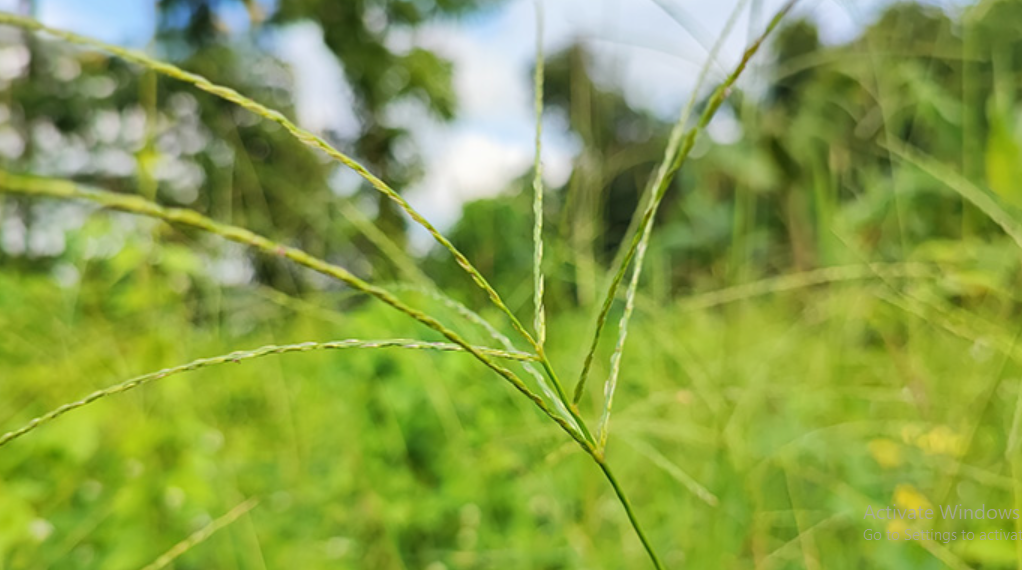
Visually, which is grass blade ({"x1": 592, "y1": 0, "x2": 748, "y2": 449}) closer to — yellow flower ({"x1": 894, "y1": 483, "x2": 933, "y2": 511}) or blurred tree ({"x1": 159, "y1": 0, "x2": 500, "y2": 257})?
yellow flower ({"x1": 894, "y1": 483, "x2": 933, "y2": 511})

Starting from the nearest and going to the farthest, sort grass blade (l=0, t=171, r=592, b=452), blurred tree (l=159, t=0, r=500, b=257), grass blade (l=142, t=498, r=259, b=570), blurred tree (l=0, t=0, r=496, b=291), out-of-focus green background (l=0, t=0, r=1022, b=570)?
grass blade (l=0, t=171, r=592, b=452) < grass blade (l=142, t=498, r=259, b=570) < out-of-focus green background (l=0, t=0, r=1022, b=570) < blurred tree (l=0, t=0, r=496, b=291) < blurred tree (l=159, t=0, r=500, b=257)

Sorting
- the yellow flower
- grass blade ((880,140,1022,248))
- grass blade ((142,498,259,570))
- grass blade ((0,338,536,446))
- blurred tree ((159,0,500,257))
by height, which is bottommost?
the yellow flower

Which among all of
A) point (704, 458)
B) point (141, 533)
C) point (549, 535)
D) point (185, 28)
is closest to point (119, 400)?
point (141, 533)

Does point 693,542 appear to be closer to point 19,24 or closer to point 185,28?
point 19,24

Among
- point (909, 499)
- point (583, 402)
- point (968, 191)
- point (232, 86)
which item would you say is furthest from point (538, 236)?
point (232, 86)

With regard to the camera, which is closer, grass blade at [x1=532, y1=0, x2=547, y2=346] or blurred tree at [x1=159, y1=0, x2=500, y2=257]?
grass blade at [x1=532, y1=0, x2=547, y2=346]

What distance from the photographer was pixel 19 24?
0.45 ft

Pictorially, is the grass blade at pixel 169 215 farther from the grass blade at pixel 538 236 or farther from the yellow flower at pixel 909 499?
the yellow flower at pixel 909 499

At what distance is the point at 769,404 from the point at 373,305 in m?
0.50

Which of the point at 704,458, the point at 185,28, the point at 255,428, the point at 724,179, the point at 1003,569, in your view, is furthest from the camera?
the point at 185,28

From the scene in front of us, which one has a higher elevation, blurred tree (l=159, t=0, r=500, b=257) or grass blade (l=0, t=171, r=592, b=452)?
blurred tree (l=159, t=0, r=500, b=257)

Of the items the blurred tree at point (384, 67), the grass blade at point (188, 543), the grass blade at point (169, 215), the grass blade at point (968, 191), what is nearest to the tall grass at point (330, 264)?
the grass blade at point (169, 215)

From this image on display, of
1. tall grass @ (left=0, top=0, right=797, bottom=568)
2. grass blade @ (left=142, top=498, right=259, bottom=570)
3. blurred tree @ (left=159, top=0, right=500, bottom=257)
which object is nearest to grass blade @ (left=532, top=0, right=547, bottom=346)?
tall grass @ (left=0, top=0, right=797, bottom=568)

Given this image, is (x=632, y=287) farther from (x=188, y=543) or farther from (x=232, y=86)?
Answer: (x=232, y=86)
